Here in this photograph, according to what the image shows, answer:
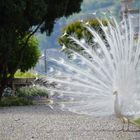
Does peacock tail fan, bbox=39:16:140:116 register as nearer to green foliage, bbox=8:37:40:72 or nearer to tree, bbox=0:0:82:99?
tree, bbox=0:0:82:99

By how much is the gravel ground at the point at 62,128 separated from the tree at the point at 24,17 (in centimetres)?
355

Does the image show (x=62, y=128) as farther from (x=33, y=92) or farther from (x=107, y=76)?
(x=33, y=92)

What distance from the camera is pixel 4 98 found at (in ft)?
60.2

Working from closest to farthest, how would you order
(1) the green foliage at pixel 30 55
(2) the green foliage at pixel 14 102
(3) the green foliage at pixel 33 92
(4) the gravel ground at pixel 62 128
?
(4) the gravel ground at pixel 62 128 < (2) the green foliage at pixel 14 102 < (3) the green foliage at pixel 33 92 < (1) the green foliage at pixel 30 55

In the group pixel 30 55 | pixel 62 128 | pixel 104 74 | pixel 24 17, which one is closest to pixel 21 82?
pixel 30 55

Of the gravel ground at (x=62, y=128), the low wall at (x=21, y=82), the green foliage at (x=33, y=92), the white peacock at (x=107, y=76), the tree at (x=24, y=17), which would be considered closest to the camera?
the white peacock at (x=107, y=76)

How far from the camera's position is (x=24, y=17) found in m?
15.8

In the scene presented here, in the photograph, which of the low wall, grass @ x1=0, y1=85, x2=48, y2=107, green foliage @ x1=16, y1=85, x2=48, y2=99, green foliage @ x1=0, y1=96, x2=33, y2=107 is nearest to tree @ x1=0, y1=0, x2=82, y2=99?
green foliage @ x1=0, y1=96, x2=33, y2=107

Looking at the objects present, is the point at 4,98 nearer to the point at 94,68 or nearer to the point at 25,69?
the point at 25,69

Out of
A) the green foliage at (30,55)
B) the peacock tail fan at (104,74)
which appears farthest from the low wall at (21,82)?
the peacock tail fan at (104,74)

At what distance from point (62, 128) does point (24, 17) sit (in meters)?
6.58

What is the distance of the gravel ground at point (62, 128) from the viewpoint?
28.6ft

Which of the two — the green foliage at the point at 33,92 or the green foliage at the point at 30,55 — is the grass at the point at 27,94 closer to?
the green foliage at the point at 33,92

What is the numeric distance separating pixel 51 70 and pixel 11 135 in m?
1.41
